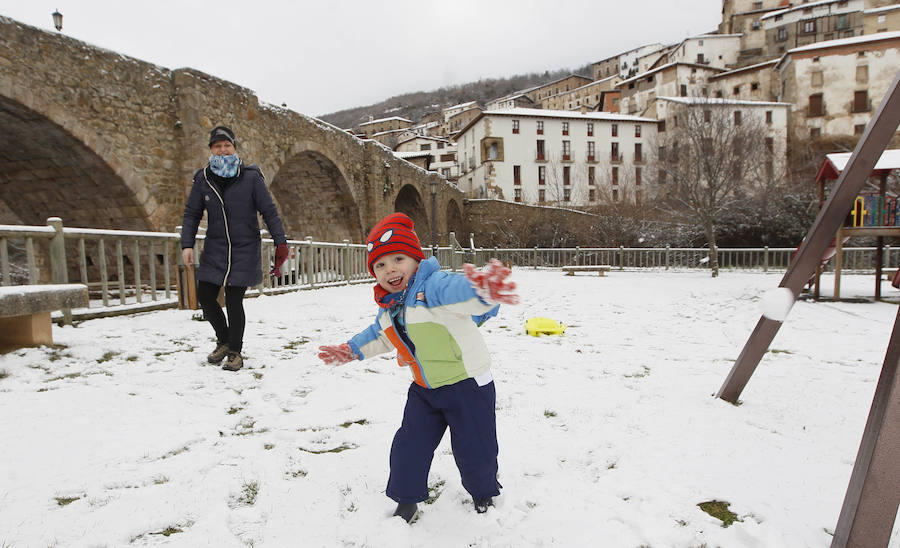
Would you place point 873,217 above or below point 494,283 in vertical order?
above

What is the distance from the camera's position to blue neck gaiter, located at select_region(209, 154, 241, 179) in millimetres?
3541

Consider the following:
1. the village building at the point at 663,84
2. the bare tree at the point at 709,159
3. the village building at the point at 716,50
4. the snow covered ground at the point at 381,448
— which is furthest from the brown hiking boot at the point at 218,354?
the village building at the point at 716,50

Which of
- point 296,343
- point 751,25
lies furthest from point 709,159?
point 751,25

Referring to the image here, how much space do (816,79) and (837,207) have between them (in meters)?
51.7

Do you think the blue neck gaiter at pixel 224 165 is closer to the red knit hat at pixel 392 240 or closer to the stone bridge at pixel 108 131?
the red knit hat at pixel 392 240

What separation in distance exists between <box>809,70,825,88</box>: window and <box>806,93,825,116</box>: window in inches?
34.0

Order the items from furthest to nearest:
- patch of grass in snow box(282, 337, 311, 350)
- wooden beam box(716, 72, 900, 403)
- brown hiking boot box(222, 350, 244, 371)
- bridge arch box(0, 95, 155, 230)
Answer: bridge arch box(0, 95, 155, 230)
patch of grass in snow box(282, 337, 311, 350)
brown hiking boot box(222, 350, 244, 371)
wooden beam box(716, 72, 900, 403)

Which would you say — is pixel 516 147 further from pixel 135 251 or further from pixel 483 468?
pixel 483 468

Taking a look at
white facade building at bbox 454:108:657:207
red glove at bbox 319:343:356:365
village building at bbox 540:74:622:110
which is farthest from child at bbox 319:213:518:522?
village building at bbox 540:74:622:110

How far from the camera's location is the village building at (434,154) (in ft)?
181

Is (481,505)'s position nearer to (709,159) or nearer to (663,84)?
(709,159)

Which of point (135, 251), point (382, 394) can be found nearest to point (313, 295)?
point (135, 251)

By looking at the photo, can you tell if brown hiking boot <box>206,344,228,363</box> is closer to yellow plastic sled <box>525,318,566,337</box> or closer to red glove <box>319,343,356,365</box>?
red glove <box>319,343,356,365</box>

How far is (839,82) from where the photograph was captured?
3944cm
